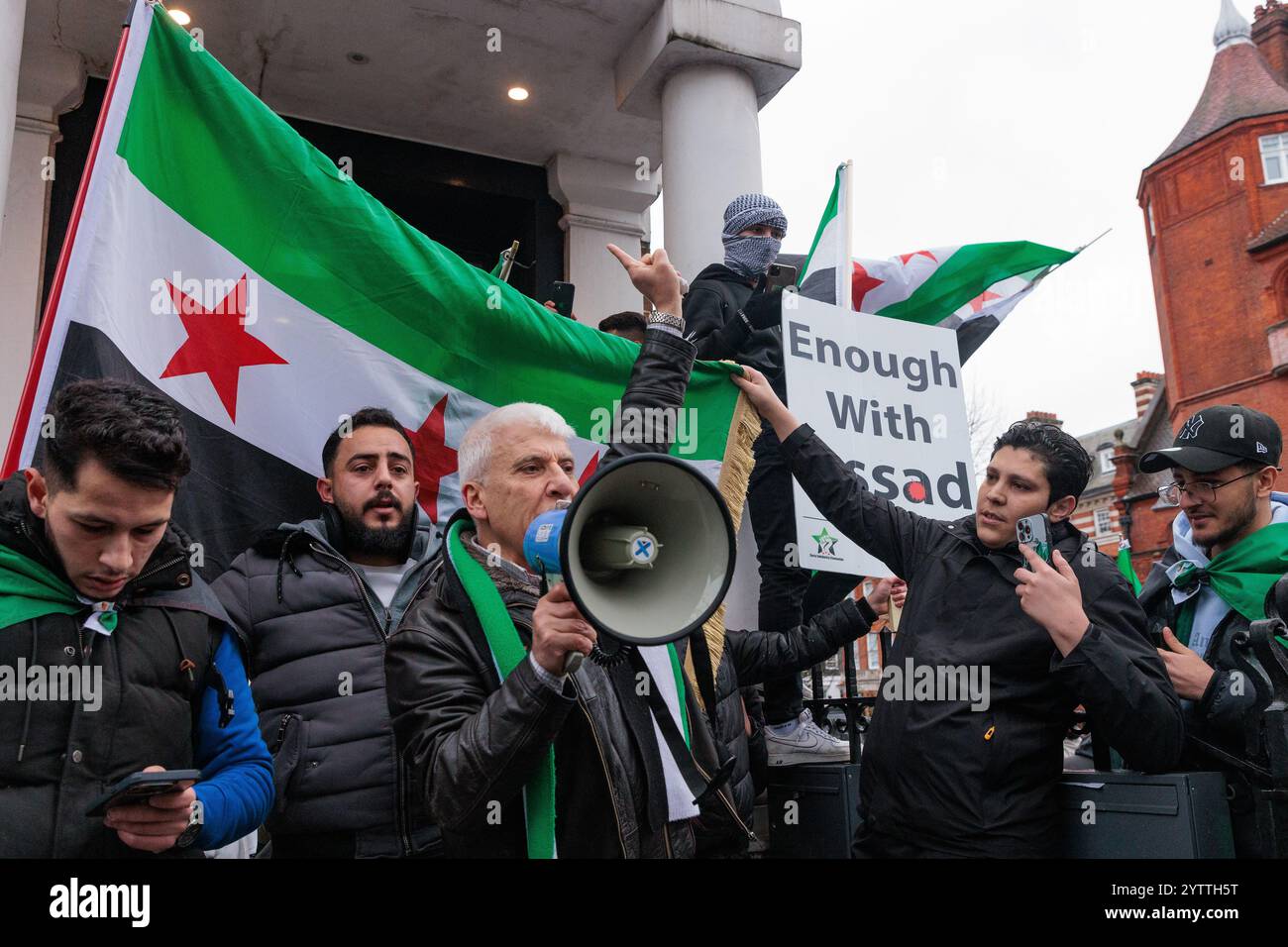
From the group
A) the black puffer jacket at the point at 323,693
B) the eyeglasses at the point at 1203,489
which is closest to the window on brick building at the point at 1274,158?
the eyeglasses at the point at 1203,489

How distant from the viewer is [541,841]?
213 cm

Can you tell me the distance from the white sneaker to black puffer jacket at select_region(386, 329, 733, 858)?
91.2 inches

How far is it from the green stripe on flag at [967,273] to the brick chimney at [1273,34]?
46.7 metres

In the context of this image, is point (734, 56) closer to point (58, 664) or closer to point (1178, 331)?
point (58, 664)

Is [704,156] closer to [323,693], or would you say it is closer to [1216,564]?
[1216,564]

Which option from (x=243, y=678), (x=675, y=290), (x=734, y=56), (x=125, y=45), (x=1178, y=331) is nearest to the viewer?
(x=243, y=678)

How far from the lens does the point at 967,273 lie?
6043 millimetres

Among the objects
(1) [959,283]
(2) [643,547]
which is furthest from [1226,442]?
(1) [959,283]

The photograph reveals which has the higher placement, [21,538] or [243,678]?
[21,538]

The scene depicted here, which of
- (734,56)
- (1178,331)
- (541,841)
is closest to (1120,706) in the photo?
(541,841)

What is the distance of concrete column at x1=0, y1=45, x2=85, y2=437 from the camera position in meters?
6.75

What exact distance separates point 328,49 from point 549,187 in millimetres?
2149

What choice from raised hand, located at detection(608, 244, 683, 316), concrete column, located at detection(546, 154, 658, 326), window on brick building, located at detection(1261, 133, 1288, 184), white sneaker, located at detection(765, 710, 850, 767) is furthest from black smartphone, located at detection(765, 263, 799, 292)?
window on brick building, located at detection(1261, 133, 1288, 184)

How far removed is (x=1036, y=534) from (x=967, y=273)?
10.8 ft
